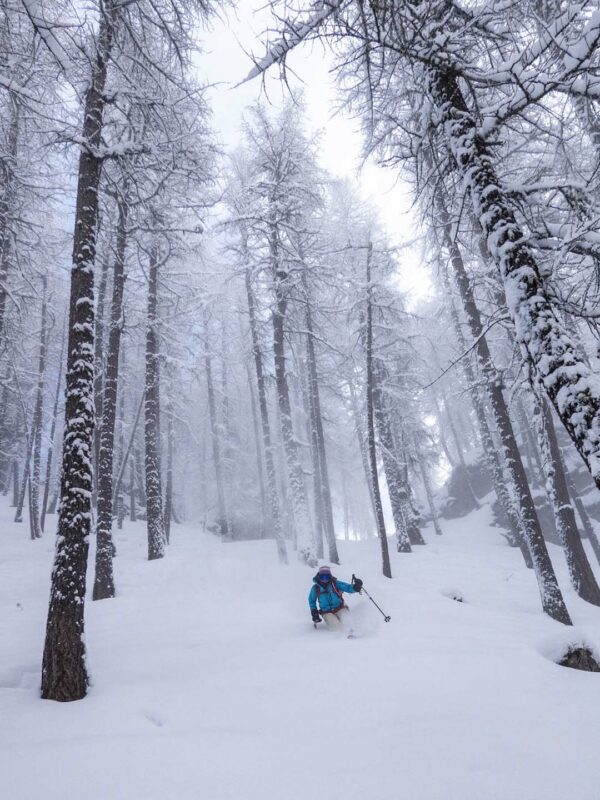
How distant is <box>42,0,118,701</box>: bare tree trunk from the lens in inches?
163

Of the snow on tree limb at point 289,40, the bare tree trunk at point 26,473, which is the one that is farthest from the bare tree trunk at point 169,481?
the snow on tree limb at point 289,40

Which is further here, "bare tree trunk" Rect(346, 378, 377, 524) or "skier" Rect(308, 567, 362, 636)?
"bare tree trunk" Rect(346, 378, 377, 524)

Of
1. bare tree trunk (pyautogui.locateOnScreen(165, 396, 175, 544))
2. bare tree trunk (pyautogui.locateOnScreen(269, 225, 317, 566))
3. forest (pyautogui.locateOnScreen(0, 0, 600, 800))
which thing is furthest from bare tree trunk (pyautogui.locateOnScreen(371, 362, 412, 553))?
bare tree trunk (pyautogui.locateOnScreen(165, 396, 175, 544))

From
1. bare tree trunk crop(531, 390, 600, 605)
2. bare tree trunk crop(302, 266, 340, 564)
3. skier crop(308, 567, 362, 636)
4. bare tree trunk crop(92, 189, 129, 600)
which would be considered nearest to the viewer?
→ skier crop(308, 567, 362, 636)

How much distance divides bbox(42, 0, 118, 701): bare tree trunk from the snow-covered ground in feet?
1.07

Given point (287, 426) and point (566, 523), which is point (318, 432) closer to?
point (287, 426)

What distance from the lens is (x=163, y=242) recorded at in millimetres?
12398

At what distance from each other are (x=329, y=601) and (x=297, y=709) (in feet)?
9.71

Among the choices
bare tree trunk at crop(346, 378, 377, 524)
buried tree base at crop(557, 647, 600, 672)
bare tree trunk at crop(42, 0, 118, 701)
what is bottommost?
buried tree base at crop(557, 647, 600, 672)

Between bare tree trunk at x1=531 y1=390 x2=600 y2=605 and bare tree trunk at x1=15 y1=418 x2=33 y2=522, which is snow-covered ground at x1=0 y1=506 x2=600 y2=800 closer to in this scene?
bare tree trunk at x1=531 y1=390 x2=600 y2=605

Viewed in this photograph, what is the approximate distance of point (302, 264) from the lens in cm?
1425

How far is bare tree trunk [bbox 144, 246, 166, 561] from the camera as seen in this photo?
1202 cm

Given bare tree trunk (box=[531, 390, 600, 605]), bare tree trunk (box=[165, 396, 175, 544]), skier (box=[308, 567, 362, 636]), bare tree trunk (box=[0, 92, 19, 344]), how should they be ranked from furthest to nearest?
1. bare tree trunk (box=[165, 396, 175, 544])
2. bare tree trunk (box=[531, 390, 600, 605])
3. skier (box=[308, 567, 362, 636])
4. bare tree trunk (box=[0, 92, 19, 344])

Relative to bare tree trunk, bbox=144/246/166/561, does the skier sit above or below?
below
